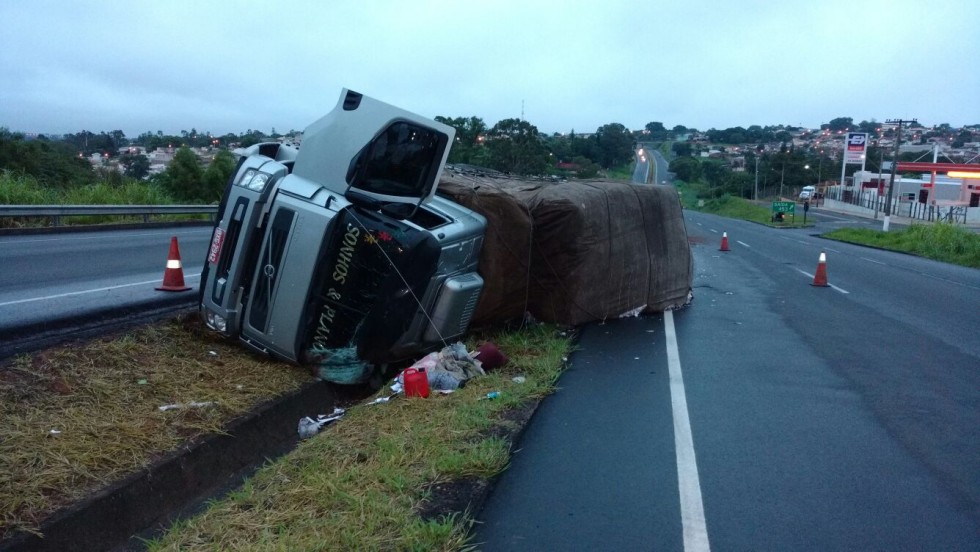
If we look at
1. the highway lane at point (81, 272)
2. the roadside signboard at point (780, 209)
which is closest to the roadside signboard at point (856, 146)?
the roadside signboard at point (780, 209)

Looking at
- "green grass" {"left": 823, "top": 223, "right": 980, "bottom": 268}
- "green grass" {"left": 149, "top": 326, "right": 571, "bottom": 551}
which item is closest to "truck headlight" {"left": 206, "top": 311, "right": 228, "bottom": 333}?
"green grass" {"left": 149, "top": 326, "right": 571, "bottom": 551}

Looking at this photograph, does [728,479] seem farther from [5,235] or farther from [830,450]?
[5,235]

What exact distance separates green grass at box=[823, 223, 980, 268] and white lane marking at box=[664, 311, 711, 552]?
949 inches

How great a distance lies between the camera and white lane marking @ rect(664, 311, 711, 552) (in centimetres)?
436

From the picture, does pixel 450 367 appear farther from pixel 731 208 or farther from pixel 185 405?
pixel 731 208

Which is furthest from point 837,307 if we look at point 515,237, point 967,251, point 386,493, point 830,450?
point 967,251

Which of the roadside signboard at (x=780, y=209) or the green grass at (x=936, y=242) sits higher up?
the roadside signboard at (x=780, y=209)

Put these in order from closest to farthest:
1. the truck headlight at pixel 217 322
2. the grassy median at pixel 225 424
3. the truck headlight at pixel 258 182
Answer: the grassy median at pixel 225 424 < the truck headlight at pixel 258 182 < the truck headlight at pixel 217 322

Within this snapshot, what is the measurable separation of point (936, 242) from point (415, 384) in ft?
101

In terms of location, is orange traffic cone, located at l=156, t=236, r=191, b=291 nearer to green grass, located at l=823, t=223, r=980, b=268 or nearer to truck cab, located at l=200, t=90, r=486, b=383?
truck cab, located at l=200, t=90, r=486, b=383

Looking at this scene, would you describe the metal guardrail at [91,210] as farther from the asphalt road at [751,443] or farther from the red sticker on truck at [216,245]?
the asphalt road at [751,443]

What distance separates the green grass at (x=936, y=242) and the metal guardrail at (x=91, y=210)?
2505 centimetres

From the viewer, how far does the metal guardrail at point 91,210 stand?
16.7 meters

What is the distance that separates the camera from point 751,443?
5.93 m
